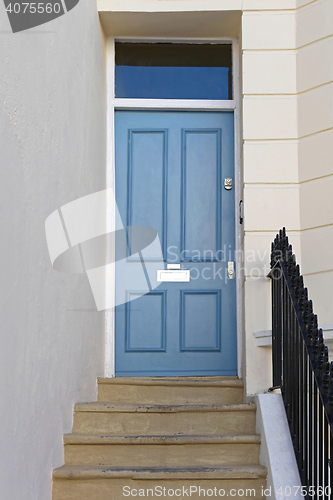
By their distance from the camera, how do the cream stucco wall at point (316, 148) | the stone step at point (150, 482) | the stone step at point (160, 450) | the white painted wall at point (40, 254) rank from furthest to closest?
the cream stucco wall at point (316, 148) → the stone step at point (160, 450) → the stone step at point (150, 482) → the white painted wall at point (40, 254)

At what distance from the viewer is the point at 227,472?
9.23 feet

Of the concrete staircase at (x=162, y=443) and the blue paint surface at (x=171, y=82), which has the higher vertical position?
the blue paint surface at (x=171, y=82)

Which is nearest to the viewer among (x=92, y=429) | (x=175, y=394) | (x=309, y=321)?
(x=309, y=321)

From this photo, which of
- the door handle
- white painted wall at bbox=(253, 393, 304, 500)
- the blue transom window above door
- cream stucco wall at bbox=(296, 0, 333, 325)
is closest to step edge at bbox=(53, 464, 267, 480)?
white painted wall at bbox=(253, 393, 304, 500)

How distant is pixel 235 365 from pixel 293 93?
2.04m

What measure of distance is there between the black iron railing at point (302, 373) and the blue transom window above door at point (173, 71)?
70.1 inches

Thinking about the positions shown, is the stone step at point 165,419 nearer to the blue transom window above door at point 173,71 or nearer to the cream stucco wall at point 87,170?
the cream stucco wall at point 87,170

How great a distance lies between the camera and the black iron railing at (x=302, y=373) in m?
2.22

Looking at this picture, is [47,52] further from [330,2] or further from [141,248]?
[330,2]

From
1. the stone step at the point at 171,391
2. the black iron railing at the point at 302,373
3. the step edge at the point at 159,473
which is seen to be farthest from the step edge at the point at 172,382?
the step edge at the point at 159,473

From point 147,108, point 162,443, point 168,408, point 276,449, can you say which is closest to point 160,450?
point 162,443

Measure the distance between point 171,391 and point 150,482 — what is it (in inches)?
35.8

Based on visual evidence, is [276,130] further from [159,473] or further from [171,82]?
[159,473]

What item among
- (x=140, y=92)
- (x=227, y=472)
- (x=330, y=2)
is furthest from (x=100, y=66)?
(x=227, y=472)
